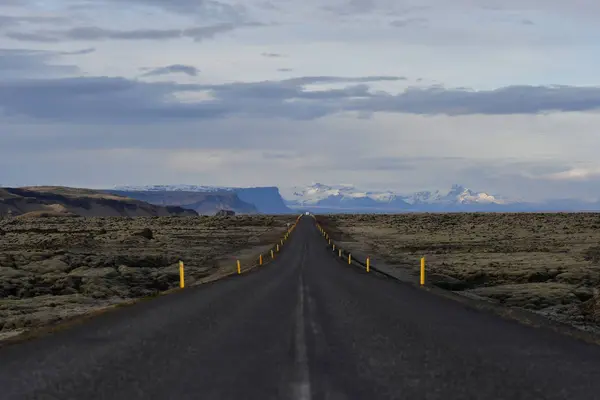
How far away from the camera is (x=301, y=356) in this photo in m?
14.1

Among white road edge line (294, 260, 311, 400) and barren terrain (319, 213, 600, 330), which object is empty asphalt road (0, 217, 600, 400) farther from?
barren terrain (319, 213, 600, 330)

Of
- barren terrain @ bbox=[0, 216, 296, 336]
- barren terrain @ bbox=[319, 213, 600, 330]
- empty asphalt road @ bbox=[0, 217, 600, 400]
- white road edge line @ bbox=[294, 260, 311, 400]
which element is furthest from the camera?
barren terrain @ bbox=[319, 213, 600, 330]

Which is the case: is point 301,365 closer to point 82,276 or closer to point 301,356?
point 301,356

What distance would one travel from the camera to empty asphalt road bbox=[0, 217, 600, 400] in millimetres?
11109

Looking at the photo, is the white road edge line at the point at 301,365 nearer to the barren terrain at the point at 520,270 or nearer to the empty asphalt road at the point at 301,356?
the empty asphalt road at the point at 301,356

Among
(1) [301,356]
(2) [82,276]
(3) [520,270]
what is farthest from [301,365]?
(3) [520,270]

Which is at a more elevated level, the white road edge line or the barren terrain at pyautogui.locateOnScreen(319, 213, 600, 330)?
the white road edge line

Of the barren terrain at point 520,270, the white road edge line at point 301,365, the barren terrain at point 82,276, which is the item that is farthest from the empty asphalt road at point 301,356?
the barren terrain at point 520,270

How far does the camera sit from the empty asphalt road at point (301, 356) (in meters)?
11.1

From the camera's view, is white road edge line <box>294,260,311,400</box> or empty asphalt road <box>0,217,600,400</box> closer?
white road edge line <box>294,260,311,400</box>

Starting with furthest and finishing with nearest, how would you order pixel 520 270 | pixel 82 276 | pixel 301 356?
pixel 520 270
pixel 82 276
pixel 301 356

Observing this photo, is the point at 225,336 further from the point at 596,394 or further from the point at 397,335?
the point at 596,394

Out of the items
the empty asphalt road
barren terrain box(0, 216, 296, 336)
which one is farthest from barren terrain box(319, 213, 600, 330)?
barren terrain box(0, 216, 296, 336)

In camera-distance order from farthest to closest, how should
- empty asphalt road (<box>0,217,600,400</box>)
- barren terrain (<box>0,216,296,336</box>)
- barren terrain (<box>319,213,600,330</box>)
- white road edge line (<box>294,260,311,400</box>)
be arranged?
barren terrain (<box>319,213,600,330</box>)
barren terrain (<box>0,216,296,336</box>)
empty asphalt road (<box>0,217,600,400</box>)
white road edge line (<box>294,260,311,400</box>)
